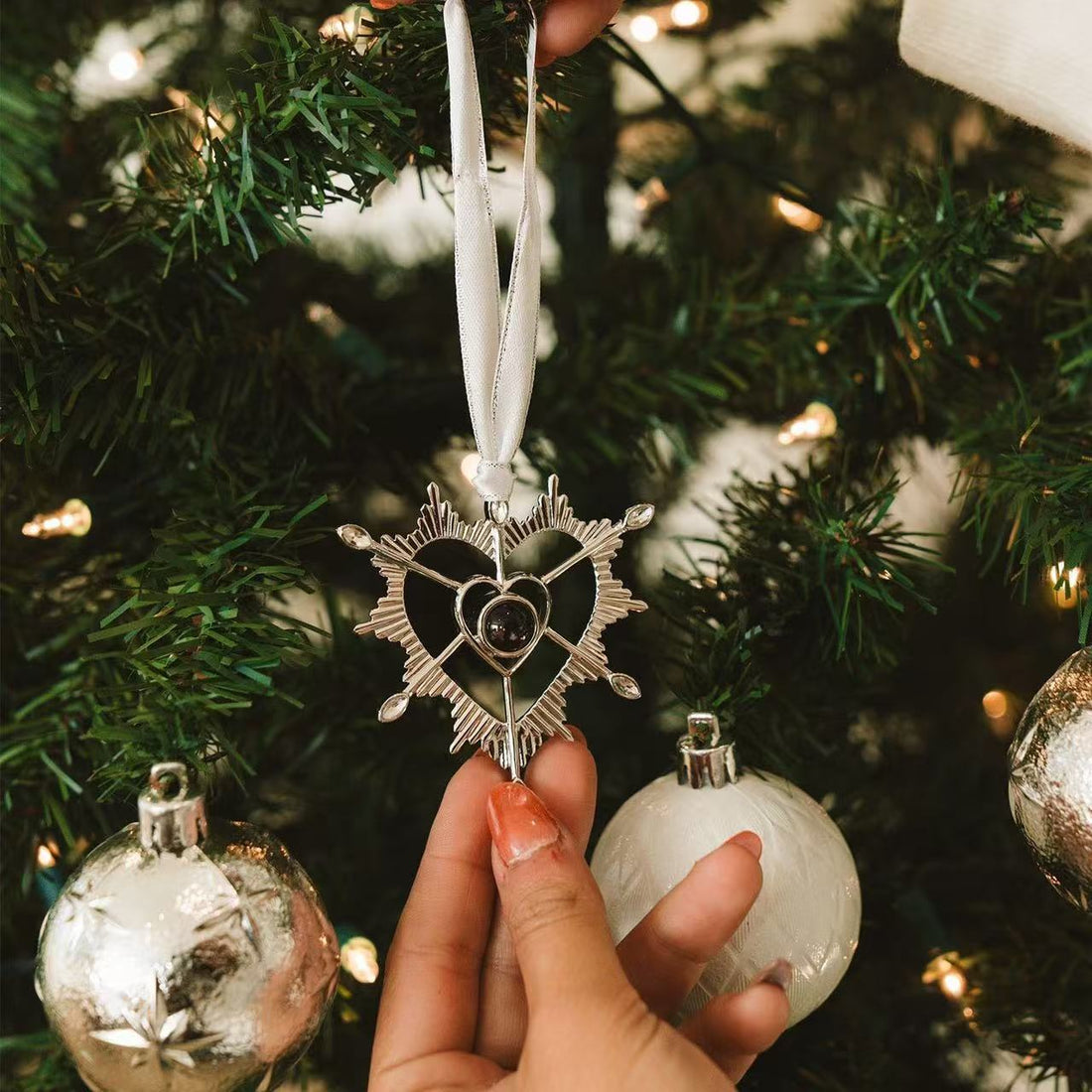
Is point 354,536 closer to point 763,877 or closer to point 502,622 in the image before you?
point 502,622

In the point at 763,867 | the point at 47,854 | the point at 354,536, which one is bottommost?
the point at 47,854

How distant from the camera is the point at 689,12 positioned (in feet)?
2.53

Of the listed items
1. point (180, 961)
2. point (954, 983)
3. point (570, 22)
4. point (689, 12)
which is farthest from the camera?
point (689, 12)

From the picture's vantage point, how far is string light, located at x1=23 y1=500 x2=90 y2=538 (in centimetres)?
58

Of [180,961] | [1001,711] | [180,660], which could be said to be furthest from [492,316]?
[1001,711]

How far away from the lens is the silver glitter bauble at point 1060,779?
44 cm

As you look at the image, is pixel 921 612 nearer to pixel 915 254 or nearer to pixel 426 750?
pixel 915 254

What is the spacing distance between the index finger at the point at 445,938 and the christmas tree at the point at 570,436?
0.37 feet

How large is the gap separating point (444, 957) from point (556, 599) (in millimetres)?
334

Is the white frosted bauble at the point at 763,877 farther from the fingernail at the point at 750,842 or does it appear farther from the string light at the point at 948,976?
the string light at the point at 948,976

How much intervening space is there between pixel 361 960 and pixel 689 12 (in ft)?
2.50

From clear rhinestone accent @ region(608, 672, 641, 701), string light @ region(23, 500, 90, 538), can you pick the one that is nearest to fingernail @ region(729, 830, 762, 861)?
clear rhinestone accent @ region(608, 672, 641, 701)

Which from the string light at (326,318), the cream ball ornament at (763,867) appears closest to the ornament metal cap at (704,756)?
the cream ball ornament at (763,867)

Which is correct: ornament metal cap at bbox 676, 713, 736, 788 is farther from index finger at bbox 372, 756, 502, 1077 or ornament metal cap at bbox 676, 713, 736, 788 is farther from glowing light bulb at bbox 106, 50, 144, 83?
glowing light bulb at bbox 106, 50, 144, 83
